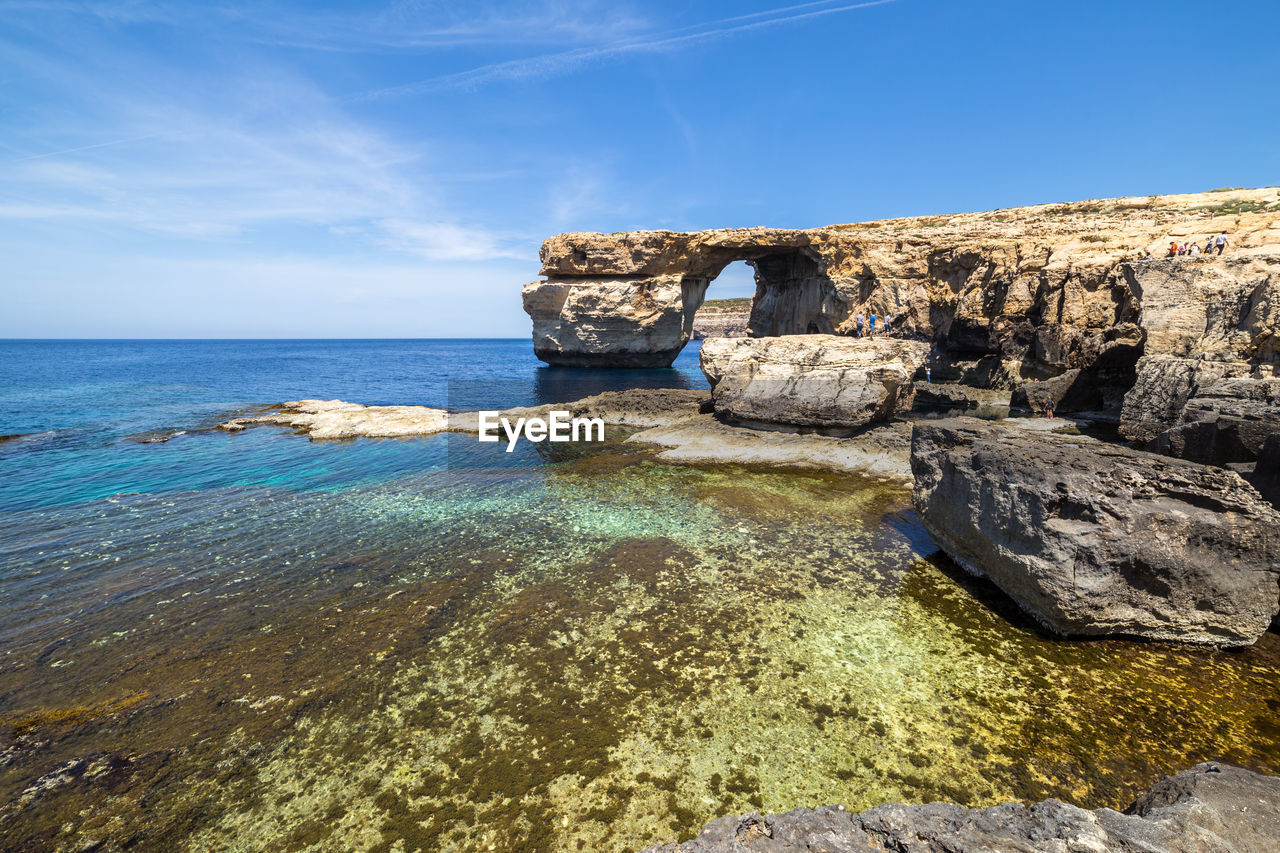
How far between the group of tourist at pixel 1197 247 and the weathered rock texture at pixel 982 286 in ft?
2.61

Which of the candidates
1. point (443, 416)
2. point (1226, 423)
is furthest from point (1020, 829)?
point (443, 416)

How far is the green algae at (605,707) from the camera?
3.86 m

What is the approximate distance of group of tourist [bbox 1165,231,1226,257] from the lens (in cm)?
1731

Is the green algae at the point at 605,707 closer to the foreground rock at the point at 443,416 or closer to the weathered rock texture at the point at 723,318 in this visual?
the foreground rock at the point at 443,416

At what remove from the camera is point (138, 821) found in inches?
150

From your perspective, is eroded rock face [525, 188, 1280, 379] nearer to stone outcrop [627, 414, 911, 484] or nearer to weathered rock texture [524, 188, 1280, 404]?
weathered rock texture [524, 188, 1280, 404]

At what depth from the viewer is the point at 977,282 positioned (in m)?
25.7

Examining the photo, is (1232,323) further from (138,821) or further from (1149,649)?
(138,821)

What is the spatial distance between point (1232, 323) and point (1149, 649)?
568 inches

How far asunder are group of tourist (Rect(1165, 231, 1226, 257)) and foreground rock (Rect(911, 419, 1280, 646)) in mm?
19458

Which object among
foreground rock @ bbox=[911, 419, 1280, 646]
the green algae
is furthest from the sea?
foreground rock @ bbox=[911, 419, 1280, 646]

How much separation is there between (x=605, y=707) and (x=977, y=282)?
29343 millimetres

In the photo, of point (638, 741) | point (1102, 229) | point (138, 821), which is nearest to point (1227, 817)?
point (638, 741)

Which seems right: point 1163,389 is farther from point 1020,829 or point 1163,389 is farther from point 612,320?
point 612,320
